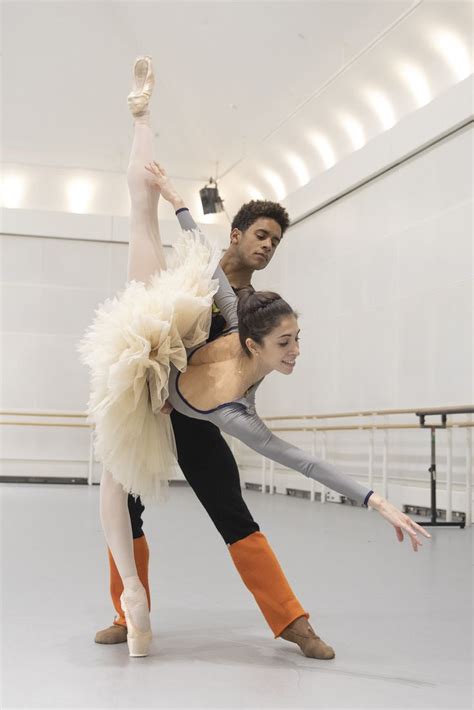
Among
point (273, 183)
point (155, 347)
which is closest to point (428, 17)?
point (273, 183)

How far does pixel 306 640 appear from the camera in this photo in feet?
8.19

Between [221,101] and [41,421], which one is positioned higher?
[221,101]

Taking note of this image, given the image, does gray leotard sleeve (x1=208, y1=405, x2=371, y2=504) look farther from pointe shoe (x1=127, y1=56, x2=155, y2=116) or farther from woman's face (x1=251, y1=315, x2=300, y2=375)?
pointe shoe (x1=127, y1=56, x2=155, y2=116)

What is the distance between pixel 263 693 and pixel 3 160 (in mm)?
12287

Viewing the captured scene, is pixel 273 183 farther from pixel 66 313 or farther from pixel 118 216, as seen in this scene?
pixel 66 313

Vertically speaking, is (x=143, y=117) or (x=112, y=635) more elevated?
(x=143, y=117)

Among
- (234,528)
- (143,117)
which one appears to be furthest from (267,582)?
(143,117)

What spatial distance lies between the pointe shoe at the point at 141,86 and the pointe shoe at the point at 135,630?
1.51 m

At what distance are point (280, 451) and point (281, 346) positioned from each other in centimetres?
28

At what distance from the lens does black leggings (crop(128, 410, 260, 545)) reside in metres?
2.54

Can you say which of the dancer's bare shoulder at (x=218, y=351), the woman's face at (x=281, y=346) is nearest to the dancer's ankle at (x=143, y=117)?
the dancer's bare shoulder at (x=218, y=351)

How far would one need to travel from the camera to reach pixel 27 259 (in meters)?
13.3

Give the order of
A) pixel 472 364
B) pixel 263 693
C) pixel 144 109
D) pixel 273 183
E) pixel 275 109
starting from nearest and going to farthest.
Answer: pixel 263 693 < pixel 144 109 < pixel 472 364 < pixel 275 109 < pixel 273 183

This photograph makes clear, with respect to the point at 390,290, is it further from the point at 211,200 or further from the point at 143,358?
the point at 143,358
